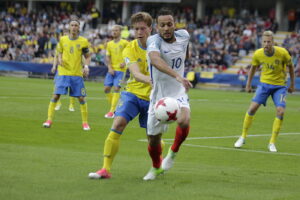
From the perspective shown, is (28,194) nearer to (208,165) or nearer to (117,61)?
(208,165)

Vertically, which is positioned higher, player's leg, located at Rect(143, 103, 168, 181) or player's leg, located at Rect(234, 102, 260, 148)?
player's leg, located at Rect(143, 103, 168, 181)

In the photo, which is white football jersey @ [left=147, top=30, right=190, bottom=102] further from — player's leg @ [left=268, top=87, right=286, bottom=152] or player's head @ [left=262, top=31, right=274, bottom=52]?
player's leg @ [left=268, top=87, right=286, bottom=152]

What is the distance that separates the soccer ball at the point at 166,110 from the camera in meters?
8.33

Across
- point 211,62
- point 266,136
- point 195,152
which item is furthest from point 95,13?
point 195,152

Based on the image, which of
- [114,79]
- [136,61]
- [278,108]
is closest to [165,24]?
[136,61]

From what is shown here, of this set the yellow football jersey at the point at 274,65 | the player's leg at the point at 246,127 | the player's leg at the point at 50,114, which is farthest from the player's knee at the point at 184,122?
the player's leg at the point at 50,114

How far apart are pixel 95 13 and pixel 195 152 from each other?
41.6 meters

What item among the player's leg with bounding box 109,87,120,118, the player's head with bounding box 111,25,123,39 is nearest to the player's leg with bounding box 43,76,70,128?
the player's leg with bounding box 109,87,120,118

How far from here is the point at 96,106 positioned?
→ 23438 millimetres

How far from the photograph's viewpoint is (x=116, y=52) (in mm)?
20594

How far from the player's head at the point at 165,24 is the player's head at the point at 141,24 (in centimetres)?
41

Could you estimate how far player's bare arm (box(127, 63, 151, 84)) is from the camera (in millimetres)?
8688

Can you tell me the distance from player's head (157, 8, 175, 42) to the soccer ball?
89cm

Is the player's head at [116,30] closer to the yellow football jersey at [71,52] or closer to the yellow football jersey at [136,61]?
the yellow football jersey at [71,52]
